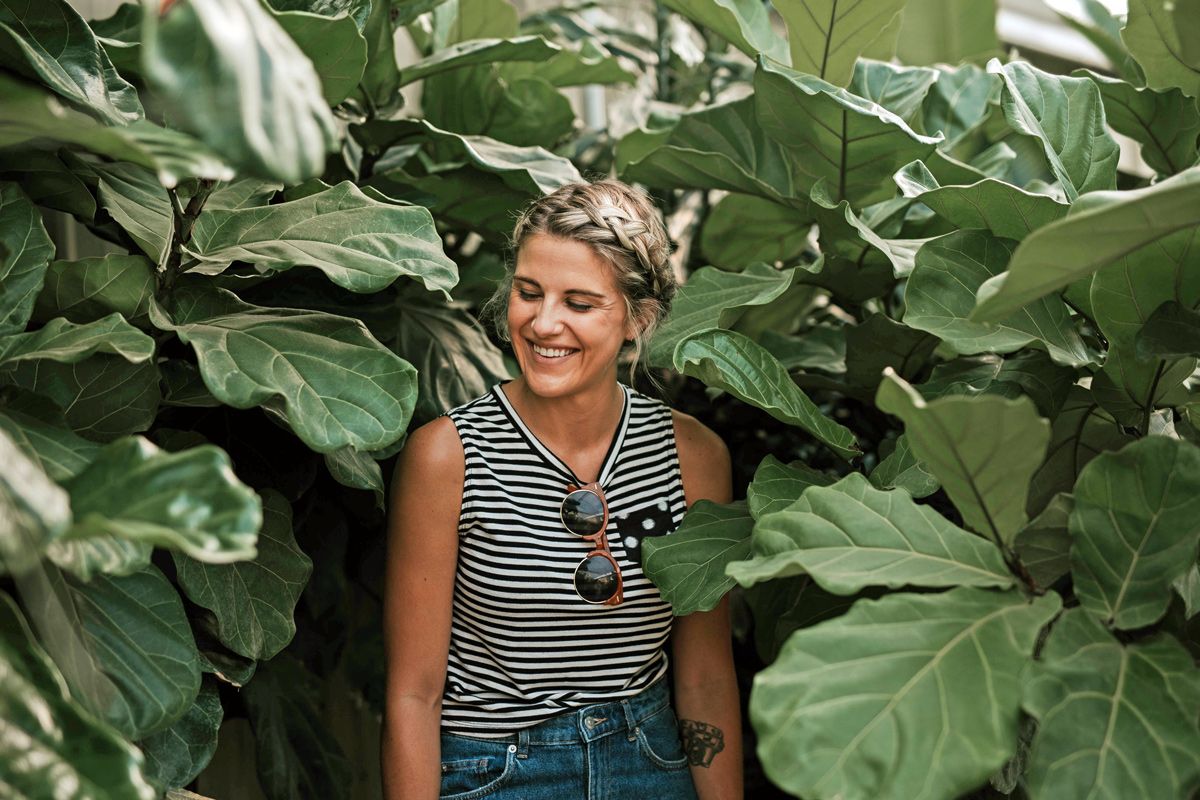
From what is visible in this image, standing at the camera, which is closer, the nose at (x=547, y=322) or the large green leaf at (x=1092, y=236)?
the large green leaf at (x=1092, y=236)

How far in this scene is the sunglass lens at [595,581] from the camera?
4.46ft

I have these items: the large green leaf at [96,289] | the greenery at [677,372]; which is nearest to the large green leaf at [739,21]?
the greenery at [677,372]

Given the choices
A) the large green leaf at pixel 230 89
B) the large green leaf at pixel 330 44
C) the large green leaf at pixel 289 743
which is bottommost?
the large green leaf at pixel 289 743

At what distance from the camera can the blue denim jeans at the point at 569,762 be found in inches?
52.9

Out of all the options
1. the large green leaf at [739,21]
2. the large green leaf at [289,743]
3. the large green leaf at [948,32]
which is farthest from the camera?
the large green leaf at [948,32]

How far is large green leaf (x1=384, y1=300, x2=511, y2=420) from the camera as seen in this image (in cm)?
153

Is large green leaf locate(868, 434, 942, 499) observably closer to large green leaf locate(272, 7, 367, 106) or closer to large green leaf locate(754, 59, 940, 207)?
large green leaf locate(754, 59, 940, 207)

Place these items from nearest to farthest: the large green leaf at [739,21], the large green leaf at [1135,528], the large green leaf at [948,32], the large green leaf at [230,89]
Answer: the large green leaf at [230,89] < the large green leaf at [1135,528] < the large green leaf at [739,21] < the large green leaf at [948,32]

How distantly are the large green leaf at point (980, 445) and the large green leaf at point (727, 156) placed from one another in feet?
2.24

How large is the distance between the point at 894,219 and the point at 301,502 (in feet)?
2.92

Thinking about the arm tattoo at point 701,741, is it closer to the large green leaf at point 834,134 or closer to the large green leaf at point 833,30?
the large green leaf at point 834,134

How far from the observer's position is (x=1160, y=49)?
140 cm

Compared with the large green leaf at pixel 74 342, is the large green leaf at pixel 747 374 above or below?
below

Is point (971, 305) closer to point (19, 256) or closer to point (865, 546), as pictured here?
point (865, 546)
